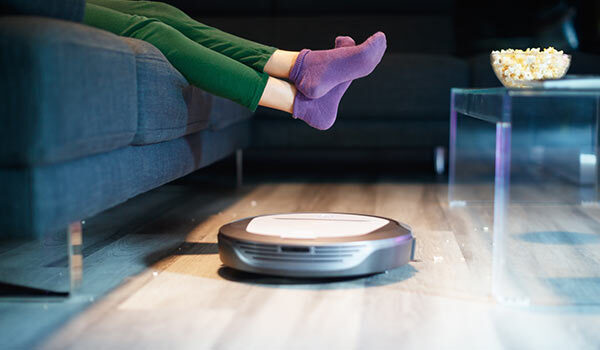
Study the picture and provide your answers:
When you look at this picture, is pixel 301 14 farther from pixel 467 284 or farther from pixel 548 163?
pixel 467 284

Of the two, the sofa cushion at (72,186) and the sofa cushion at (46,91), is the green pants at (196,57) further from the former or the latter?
the sofa cushion at (46,91)

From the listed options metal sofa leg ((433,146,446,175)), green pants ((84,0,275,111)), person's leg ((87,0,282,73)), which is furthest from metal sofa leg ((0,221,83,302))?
metal sofa leg ((433,146,446,175))

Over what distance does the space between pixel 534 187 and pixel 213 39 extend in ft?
4.79

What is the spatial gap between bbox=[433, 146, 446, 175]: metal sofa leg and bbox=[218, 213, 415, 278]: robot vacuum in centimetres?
161

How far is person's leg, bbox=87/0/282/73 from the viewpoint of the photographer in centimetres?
147

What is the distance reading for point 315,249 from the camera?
118 centimetres

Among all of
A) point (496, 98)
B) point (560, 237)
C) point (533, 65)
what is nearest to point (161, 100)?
point (496, 98)

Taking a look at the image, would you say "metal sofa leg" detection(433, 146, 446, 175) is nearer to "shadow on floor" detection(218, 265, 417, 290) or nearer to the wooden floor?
the wooden floor

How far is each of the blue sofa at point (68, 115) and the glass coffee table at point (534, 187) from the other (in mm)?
622

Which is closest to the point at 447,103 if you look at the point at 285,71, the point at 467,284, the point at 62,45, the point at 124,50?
the point at 285,71

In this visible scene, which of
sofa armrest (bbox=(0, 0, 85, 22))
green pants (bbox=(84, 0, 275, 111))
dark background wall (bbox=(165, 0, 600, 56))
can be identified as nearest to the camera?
sofa armrest (bbox=(0, 0, 85, 22))

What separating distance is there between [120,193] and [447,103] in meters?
1.70

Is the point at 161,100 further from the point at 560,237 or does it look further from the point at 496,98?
the point at 560,237

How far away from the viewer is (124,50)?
116 centimetres
